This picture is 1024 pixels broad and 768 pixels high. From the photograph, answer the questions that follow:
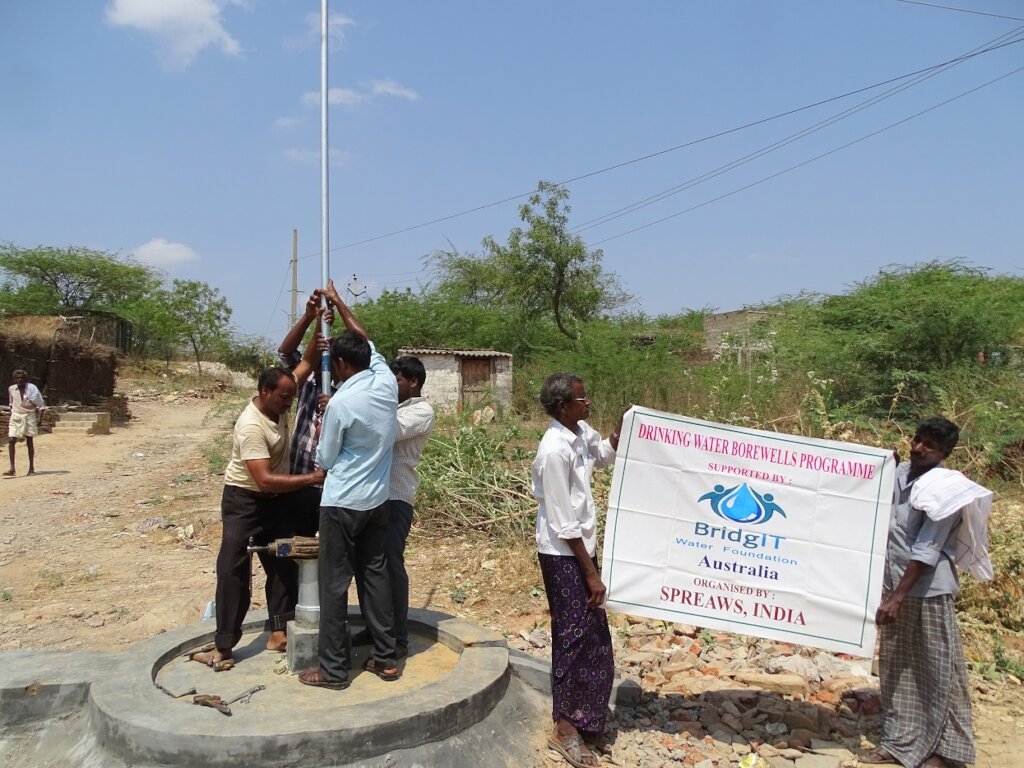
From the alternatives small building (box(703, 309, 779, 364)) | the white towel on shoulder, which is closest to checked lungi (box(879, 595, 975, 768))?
the white towel on shoulder

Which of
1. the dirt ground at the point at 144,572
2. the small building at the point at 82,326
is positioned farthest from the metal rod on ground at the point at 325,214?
the small building at the point at 82,326

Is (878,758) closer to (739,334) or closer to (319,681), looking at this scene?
(319,681)

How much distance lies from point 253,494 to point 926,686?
337cm

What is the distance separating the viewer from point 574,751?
3506 mm

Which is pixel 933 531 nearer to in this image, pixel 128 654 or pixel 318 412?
pixel 318 412

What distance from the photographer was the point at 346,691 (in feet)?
12.0

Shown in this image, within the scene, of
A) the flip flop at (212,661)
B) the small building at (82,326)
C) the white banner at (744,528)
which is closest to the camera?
the white banner at (744,528)

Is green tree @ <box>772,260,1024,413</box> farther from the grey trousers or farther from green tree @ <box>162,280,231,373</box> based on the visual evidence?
green tree @ <box>162,280,231,373</box>

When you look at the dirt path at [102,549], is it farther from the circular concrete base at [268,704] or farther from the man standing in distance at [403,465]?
the man standing in distance at [403,465]

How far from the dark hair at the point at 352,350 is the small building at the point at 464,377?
50.9 feet

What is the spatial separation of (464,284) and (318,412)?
26789 millimetres

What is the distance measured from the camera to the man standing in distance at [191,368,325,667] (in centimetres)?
378

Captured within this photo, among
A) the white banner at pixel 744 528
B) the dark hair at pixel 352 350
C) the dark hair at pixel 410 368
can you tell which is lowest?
the white banner at pixel 744 528

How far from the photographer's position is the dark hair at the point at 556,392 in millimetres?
3430
